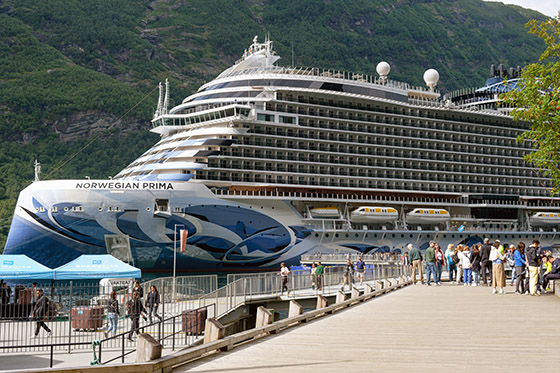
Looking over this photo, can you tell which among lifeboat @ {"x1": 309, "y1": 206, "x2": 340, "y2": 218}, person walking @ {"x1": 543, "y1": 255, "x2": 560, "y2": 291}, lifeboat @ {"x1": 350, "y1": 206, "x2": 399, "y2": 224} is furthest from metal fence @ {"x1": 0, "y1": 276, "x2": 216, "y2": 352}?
lifeboat @ {"x1": 350, "y1": 206, "x2": 399, "y2": 224}

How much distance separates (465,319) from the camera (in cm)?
1405

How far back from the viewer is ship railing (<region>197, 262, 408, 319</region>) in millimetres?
24328

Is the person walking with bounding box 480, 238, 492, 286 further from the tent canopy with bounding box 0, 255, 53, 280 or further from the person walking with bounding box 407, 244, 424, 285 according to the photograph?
the tent canopy with bounding box 0, 255, 53, 280

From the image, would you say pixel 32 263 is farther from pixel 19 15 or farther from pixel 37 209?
pixel 19 15

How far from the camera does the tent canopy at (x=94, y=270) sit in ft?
83.7

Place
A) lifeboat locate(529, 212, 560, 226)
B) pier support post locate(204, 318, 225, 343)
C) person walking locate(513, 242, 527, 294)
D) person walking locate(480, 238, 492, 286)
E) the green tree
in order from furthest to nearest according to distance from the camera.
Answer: lifeboat locate(529, 212, 560, 226)
person walking locate(480, 238, 492, 286)
the green tree
person walking locate(513, 242, 527, 294)
pier support post locate(204, 318, 225, 343)

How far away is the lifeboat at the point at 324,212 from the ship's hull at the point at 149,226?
306 cm

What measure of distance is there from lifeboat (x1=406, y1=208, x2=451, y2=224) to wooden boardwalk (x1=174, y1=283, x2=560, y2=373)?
138 feet

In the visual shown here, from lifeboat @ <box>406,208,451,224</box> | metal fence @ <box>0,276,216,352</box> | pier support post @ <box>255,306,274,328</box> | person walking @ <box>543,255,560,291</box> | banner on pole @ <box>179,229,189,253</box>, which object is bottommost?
metal fence @ <box>0,276,216,352</box>

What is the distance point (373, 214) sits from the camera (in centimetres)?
5553

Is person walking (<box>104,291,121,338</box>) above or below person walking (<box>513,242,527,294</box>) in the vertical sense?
below

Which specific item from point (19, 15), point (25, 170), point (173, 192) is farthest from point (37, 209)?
point (19, 15)

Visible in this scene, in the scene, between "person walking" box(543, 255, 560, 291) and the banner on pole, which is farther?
the banner on pole

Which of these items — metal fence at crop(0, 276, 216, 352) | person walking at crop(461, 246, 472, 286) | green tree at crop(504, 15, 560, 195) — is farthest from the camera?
person walking at crop(461, 246, 472, 286)
